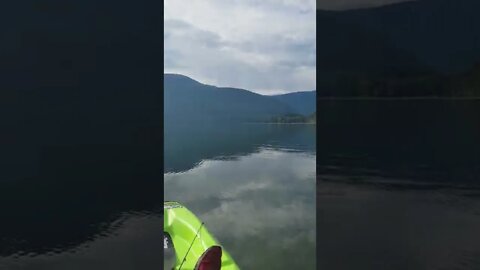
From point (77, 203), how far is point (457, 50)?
178cm

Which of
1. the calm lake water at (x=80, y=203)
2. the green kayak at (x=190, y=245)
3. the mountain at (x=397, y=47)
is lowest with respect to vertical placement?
the green kayak at (x=190, y=245)

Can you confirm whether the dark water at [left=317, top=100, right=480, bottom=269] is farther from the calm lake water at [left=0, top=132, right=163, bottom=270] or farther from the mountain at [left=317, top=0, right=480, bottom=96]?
the calm lake water at [left=0, top=132, right=163, bottom=270]

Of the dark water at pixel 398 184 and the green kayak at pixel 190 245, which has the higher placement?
the dark water at pixel 398 184

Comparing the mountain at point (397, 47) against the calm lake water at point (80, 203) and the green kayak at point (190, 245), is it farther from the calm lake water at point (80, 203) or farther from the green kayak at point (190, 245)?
the green kayak at point (190, 245)

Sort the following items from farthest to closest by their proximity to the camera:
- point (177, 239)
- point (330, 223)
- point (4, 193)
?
point (177, 239) < point (330, 223) < point (4, 193)

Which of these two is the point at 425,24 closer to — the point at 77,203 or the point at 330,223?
the point at 330,223

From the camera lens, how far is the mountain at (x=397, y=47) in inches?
69.4

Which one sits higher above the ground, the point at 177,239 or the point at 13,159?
the point at 13,159

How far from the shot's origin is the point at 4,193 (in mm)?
1691

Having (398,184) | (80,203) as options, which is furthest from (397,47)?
(80,203)

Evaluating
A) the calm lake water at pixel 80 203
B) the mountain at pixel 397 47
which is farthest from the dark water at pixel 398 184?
the calm lake water at pixel 80 203

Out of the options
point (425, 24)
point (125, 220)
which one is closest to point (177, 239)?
point (125, 220)

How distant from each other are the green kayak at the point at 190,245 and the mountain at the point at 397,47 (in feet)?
4.18

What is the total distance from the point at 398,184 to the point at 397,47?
610 millimetres
